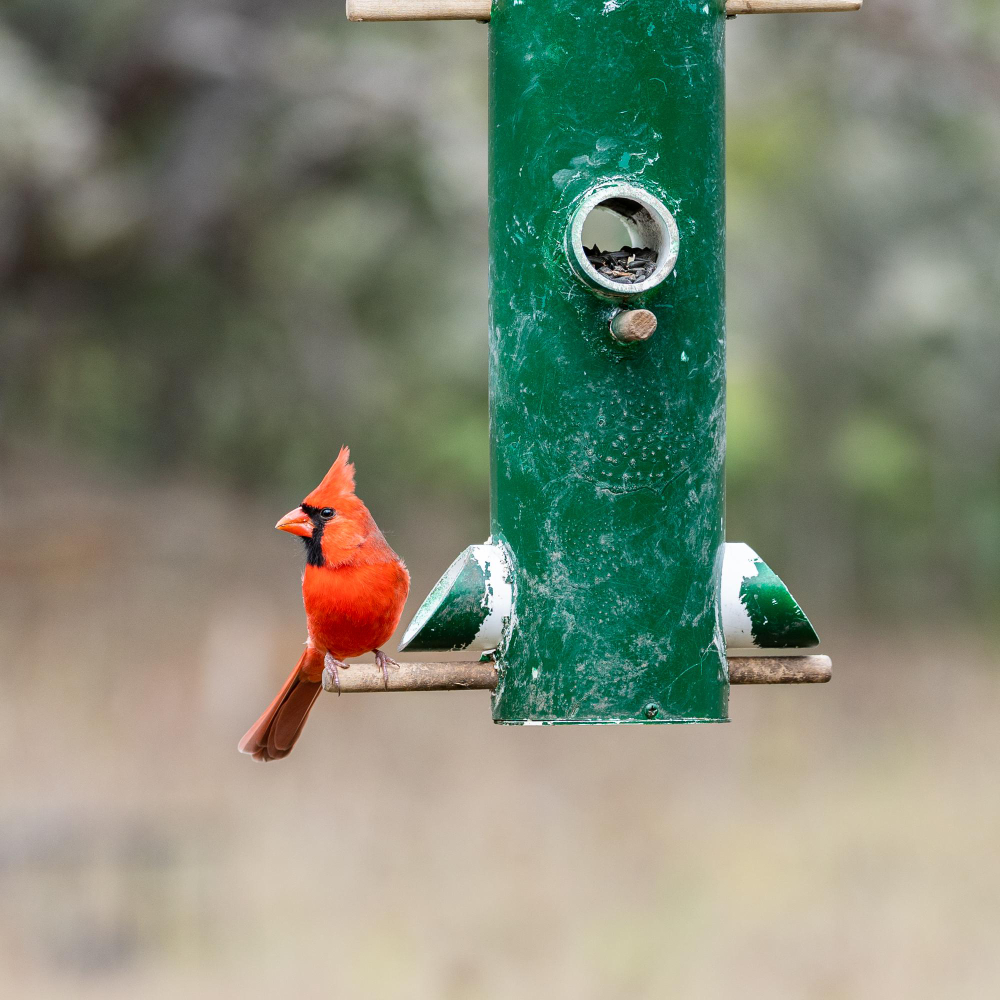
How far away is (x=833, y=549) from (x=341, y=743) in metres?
5.54

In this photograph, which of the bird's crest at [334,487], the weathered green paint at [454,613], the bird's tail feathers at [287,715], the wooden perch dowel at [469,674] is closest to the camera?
the wooden perch dowel at [469,674]

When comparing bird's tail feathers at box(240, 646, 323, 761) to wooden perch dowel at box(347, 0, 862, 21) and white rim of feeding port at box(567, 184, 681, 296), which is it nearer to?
white rim of feeding port at box(567, 184, 681, 296)

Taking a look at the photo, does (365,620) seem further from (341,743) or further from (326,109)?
(341,743)

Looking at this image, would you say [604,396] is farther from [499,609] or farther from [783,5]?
[783,5]

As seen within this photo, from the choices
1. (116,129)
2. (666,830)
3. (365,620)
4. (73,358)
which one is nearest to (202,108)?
(116,129)

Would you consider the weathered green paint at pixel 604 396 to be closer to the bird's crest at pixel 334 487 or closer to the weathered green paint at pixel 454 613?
the weathered green paint at pixel 454 613

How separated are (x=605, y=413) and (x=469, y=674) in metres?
0.63

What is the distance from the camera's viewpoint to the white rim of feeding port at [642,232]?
316 centimetres

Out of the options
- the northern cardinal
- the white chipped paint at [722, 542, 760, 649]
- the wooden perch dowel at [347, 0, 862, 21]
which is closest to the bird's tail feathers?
the northern cardinal

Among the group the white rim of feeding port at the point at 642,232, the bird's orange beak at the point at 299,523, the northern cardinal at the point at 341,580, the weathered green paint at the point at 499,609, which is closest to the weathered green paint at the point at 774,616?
the weathered green paint at the point at 499,609

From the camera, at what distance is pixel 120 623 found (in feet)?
42.5

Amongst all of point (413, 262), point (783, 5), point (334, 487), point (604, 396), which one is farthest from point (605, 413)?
point (413, 262)

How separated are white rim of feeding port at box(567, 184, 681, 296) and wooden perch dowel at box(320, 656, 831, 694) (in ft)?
2.70

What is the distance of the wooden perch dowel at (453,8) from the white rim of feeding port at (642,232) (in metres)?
0.48
